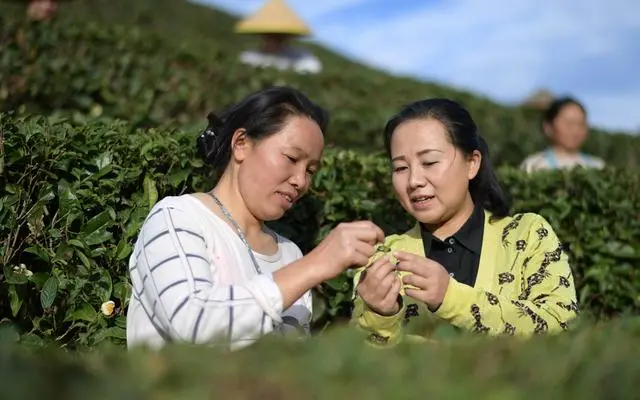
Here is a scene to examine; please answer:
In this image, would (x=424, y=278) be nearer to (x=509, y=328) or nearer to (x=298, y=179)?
(x=509, y=328)

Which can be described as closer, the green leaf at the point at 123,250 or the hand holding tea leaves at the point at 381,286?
the hand holding tea leaves at the point at 381,286

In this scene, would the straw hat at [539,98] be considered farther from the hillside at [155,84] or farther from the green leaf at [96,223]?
the green leaf at [96,223]

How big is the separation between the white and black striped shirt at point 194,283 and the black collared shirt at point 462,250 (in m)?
0.73

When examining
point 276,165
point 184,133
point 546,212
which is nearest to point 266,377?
point 276,165

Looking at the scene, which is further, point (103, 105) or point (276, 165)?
point (103, 105)

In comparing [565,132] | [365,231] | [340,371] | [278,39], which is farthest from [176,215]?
[278,39]

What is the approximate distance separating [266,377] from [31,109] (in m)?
6.74

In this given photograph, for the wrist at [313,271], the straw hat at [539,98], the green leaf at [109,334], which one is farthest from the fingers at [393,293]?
the straw hat at [539,98]

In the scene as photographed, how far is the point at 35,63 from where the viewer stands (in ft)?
27.0

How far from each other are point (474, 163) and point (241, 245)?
3.53ft

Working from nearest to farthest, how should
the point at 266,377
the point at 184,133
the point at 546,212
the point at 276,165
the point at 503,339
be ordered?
the point at 266,377, the point at 503,339, the point at 276,165, the point at 184,133, the point at 546,212

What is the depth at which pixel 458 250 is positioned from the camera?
386 cm

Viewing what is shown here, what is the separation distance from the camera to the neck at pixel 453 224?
389 cm

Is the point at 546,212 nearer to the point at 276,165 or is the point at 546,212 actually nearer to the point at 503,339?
the point at 276,165
